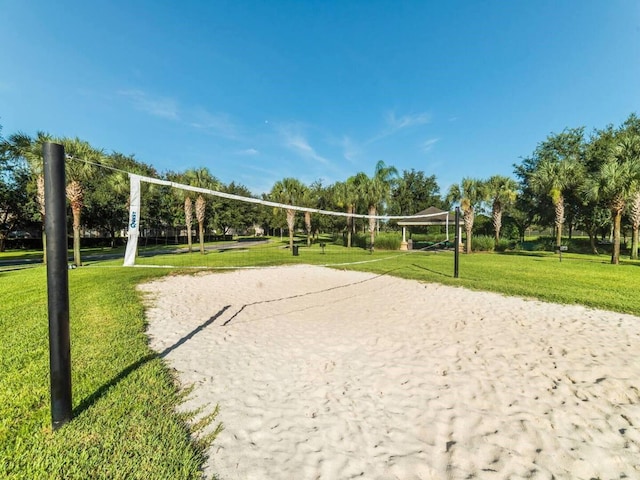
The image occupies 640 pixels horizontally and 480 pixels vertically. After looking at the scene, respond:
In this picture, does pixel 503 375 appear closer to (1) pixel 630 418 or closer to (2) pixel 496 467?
(1) pixel 630 418

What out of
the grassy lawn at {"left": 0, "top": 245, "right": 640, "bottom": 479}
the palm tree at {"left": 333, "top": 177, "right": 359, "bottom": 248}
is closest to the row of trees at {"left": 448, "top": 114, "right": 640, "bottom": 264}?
the palm tree at {"left": 333, "top": 177, "right": 359, "bottom": 248}

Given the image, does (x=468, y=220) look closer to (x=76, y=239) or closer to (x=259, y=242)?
(x=76, y=239)

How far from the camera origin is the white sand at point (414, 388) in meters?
2.54

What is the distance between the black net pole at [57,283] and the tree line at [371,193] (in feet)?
32.1

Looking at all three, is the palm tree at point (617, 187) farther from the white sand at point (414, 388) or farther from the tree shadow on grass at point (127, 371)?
the tree shadow on grass at point (127, 371)

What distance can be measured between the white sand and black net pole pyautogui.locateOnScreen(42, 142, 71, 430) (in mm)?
1193

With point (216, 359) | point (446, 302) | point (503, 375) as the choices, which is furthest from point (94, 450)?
point (446, 302)

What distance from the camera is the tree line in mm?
16969

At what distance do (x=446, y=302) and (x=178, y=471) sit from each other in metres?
7.45

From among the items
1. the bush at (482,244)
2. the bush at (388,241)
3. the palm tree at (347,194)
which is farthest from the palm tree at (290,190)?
the bush at (482,244)

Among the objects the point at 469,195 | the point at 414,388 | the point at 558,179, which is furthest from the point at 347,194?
the point at 414,388

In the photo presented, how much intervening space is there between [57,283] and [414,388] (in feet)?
13.5

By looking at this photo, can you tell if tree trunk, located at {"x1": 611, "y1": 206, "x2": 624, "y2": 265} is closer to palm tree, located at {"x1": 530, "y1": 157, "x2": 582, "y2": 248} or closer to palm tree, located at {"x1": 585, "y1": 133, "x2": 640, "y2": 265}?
palm tree, located at {"x1": 585, "y1": 133, "x2": 640, "y2": 265}

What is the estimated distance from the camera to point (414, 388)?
3.73 meters
